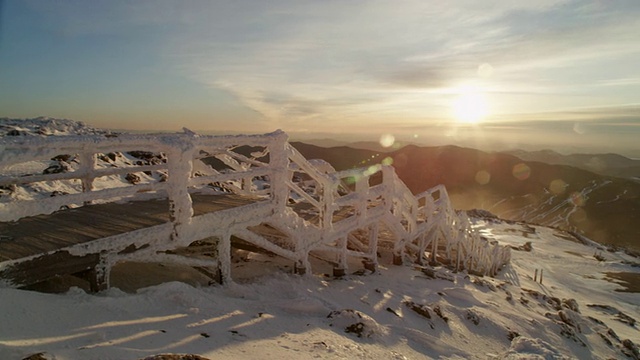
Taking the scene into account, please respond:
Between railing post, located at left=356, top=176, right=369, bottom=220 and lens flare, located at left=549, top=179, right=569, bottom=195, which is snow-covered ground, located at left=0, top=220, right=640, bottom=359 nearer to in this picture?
railing post, located at left=356, top=176, right=369, bottom=220

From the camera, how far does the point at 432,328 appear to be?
6977 mm

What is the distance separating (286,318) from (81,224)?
3.14 metres

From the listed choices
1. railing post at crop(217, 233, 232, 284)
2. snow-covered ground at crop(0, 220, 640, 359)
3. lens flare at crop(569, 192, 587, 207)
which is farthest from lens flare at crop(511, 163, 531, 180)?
railing post at crop(217, 233, 232, 284)

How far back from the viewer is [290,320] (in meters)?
5.23

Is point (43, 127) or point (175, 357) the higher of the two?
point (43, 127)

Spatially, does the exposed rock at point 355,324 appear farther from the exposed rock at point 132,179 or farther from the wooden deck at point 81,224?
the exposed rock at point 132,179

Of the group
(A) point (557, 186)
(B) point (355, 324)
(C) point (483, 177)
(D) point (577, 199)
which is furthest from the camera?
(C) point (483, 177)

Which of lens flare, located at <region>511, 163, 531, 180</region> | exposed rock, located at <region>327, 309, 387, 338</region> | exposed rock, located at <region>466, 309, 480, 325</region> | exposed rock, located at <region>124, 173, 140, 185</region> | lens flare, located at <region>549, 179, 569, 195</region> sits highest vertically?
exposed rock, located at <region>124, 173, 140, 185</region>

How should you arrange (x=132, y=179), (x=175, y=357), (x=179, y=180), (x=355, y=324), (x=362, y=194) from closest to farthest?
(x=175, y=357) → (x=179, y=180) → (x=355, y=324) → (x=362, y=194) → (x=132, y=179)

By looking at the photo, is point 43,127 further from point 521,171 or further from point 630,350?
A: point 521,171

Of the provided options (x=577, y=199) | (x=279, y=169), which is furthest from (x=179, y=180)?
(x=577, y=199)

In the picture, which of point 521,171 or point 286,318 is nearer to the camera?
point 286,318

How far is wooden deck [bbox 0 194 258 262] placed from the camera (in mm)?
4332

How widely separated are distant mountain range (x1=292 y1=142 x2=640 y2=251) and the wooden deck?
69.9 m
